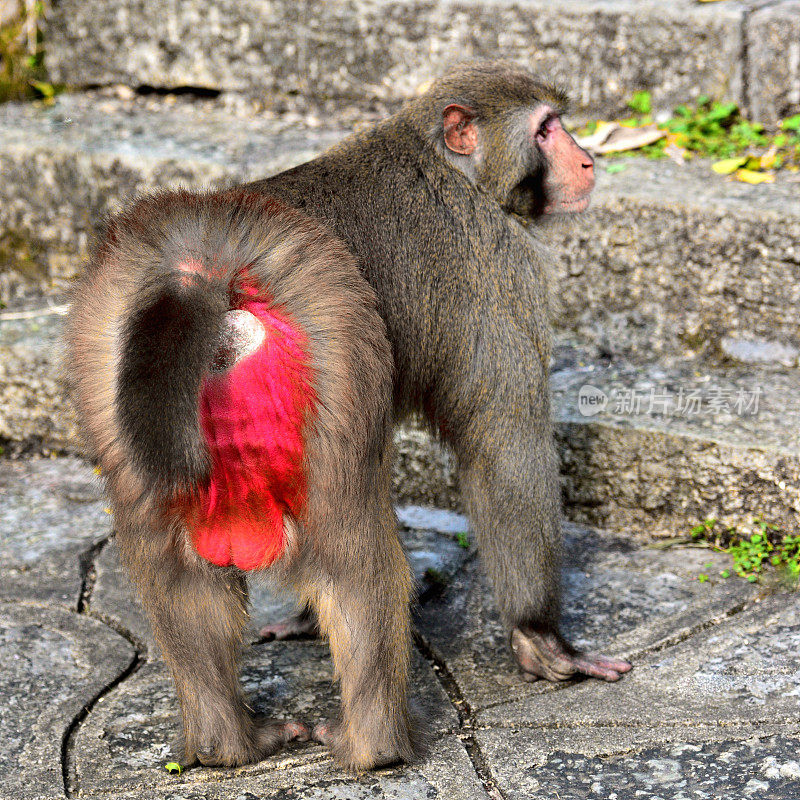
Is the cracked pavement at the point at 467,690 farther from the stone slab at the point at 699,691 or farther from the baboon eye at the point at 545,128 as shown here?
the baboon eye at the point at 545,128

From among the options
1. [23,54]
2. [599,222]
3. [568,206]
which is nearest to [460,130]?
[568,206]

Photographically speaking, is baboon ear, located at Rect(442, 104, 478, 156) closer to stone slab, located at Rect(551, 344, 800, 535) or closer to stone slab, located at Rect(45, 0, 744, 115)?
stone slab, located at Rect(551, 344, 800, 535)

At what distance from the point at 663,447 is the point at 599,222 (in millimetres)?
862

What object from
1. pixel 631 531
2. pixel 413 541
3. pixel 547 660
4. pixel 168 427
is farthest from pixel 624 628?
pixel 168 427

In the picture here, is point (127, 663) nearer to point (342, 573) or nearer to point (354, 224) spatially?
point (342, 573)

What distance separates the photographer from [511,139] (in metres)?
2.93

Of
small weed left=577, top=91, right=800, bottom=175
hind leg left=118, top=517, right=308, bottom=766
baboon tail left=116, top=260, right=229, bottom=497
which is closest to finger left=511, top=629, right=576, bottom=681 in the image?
hind leg left=118, top=517, right=308, bottom=766

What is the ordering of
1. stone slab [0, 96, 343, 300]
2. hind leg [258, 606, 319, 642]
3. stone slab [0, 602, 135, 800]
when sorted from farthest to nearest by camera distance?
stone slab [0, 96, 343, 300] → hind leg [258, 606, 319, 642] → stone slab [0, 602, 135, 800]

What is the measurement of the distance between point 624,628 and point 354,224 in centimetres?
141

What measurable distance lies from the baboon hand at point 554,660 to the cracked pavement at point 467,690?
0.12 ft

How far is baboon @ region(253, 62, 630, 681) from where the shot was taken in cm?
282

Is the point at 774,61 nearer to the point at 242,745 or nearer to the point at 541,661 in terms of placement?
the point at 541,661

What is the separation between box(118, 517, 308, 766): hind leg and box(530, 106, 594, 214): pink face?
4.30 ft

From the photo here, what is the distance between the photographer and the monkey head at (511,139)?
2.93 metres
